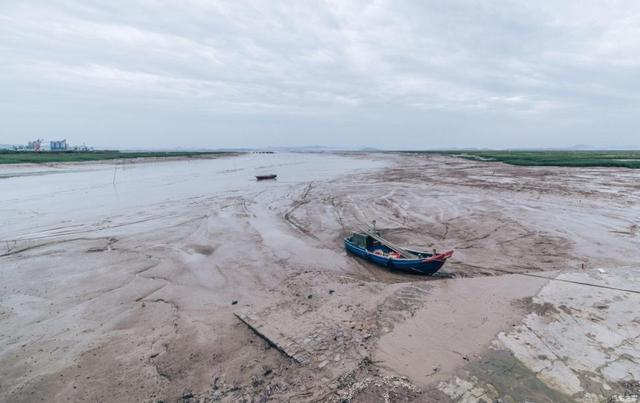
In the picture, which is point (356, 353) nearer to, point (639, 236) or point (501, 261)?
point (501, 261)

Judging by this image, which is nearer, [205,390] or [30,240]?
[205,390]

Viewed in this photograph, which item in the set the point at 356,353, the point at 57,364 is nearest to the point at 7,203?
the point at 57,364

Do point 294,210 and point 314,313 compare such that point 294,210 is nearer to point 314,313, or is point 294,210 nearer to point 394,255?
point 394,255

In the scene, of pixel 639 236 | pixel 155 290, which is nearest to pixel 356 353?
pixel 155 290

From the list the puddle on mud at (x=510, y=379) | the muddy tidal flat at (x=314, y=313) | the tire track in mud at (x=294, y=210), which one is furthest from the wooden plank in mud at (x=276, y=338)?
the tire track in mud at (x=294, y=210)

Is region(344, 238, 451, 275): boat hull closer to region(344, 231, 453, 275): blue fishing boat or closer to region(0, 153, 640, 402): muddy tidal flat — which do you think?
region(344, 231, 453, 275): blue fishing boat

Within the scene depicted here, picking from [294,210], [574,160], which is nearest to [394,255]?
[294,210]

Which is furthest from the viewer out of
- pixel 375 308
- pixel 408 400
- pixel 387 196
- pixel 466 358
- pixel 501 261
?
pixel 387 196

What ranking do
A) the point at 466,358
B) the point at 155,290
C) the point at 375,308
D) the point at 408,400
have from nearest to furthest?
1. the point at 408,400
2. the point at 466,358
3. the point at 375,308
4. the point at 155,290
